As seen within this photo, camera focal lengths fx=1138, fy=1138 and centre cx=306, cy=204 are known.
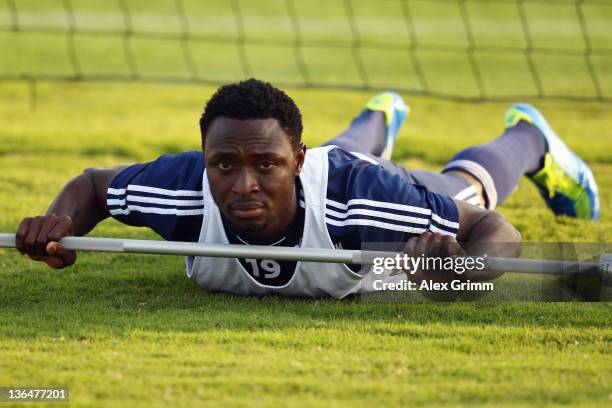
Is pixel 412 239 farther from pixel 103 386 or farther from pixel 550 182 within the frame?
pixel 550 182

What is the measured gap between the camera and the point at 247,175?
520cm

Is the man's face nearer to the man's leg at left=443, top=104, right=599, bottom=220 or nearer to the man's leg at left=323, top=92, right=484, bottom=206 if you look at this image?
the man's leg at left=323, top=92, right=484, bottom=206

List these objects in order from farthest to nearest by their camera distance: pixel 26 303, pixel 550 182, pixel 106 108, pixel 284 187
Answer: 1. pixel 106 108
2. pixel 550 182
3. pixel 26 303
4. pixel 284 187

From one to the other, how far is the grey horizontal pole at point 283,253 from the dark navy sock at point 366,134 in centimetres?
179

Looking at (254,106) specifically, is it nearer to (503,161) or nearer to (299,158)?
(299,158)

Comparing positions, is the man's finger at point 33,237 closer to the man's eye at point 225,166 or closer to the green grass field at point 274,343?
the green grass field at point 274,343

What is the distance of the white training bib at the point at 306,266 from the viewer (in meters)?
5.60

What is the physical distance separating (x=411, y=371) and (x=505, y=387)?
41cm

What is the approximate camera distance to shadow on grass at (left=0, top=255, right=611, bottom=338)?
17.3 feet

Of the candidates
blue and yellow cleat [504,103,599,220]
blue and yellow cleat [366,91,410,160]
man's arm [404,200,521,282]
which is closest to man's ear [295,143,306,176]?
man's arm [404,200,521,282]

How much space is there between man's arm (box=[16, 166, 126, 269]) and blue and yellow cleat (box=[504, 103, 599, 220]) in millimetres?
3044

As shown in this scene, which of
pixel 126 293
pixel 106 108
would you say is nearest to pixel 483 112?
pixel 106 108

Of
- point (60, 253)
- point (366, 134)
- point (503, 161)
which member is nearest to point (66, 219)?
point (60, 253)

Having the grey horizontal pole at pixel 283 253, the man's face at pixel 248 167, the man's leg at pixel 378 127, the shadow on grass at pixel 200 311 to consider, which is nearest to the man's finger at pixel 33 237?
the grey horizontal pole at pixel 283 253
